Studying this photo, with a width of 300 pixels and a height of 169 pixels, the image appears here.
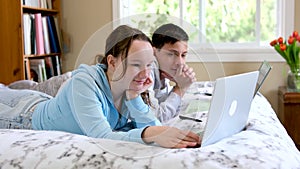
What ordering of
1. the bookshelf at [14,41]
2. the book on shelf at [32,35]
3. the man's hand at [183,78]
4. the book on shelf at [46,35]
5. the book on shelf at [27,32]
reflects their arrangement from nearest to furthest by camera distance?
the man's hand at [183,78] < the bookshelf at [14,41] < the book on shelf at [27,32] < the book on shelf at [32,35] < the book on shelf at [46,35]

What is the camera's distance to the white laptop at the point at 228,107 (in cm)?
102

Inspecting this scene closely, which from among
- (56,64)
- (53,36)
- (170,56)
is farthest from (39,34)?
(170,56)

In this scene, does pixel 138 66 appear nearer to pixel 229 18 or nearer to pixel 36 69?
pixel 36 69

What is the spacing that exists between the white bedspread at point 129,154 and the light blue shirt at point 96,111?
0.30ft

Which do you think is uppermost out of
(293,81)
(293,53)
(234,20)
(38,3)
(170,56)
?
(38,3)

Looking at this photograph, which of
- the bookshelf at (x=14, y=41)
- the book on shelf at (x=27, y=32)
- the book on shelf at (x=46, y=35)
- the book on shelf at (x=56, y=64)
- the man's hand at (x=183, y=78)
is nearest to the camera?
the man's hand at (x=183, y=78)

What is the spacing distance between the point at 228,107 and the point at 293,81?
2.12 m

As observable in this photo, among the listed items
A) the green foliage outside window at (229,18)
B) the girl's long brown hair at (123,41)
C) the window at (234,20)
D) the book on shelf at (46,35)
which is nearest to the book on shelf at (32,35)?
the book on shelf at (46,35)

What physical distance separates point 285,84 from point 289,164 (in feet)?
8.21

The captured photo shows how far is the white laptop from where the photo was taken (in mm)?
1016

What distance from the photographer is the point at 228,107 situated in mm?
1116

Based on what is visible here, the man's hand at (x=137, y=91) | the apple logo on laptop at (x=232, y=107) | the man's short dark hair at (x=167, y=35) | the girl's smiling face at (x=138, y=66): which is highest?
the man's short dark hair at (x=167, y=35)

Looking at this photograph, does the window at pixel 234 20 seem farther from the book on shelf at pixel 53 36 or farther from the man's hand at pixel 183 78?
the man's hand at pixel 183 78

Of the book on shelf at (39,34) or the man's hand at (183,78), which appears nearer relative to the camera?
the man's hand at (183,78)
